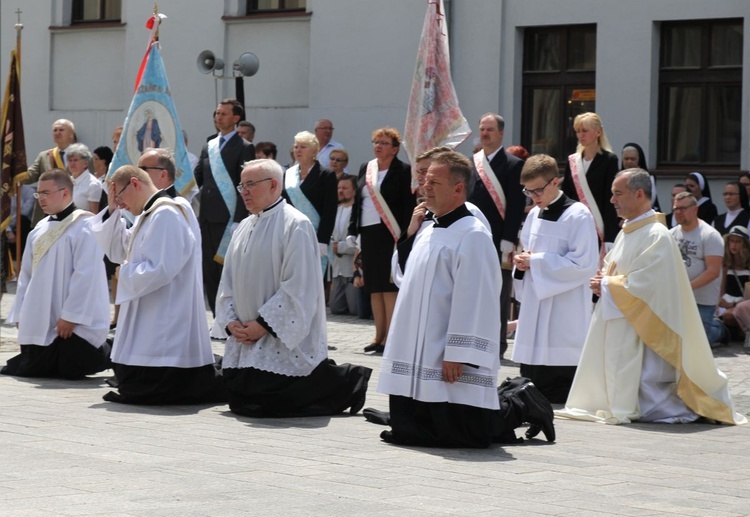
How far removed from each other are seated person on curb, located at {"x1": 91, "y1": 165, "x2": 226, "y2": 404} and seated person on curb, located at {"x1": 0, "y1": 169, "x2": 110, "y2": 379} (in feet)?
4.00

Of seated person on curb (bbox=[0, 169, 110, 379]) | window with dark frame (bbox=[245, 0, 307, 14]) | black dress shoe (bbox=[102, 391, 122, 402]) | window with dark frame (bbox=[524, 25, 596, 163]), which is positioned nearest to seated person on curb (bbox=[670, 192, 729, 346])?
window with dark frame (bbox=[524, 25, 596, 163])

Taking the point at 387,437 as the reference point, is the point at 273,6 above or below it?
above

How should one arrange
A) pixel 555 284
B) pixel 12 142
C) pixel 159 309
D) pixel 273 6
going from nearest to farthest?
pixel 159 309 → pixel 555 284 → pixel 12 142 → pixel 273 6

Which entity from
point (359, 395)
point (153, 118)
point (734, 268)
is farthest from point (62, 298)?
point (734, 268)

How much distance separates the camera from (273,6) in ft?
69.9

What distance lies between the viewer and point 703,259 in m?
14.2

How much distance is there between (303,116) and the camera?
20719 millimetres

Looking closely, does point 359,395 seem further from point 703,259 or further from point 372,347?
point 703,259

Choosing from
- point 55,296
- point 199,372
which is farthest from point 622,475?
point 55,296

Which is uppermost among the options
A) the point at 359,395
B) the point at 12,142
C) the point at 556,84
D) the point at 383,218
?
the point at 556,84

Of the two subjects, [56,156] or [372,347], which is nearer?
[372,347]

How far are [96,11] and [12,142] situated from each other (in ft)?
22.9

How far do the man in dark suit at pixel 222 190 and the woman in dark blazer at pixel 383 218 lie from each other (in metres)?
1.51

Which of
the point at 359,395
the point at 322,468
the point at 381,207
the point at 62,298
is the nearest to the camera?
the point at 322,468
